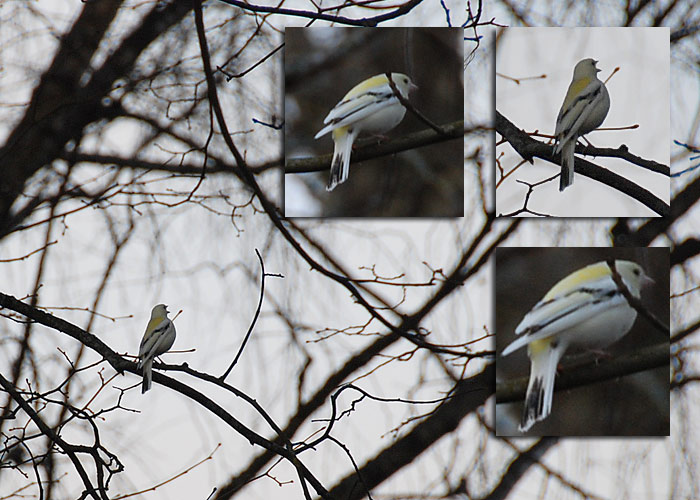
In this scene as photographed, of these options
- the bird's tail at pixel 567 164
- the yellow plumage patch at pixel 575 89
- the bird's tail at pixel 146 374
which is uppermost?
the yellow plumage patch at pixel 575 89

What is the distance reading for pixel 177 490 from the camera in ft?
6.07

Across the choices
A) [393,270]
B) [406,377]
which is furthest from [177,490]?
[393,270]

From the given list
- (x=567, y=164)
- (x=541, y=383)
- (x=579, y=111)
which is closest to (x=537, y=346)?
(x=541, y=383)

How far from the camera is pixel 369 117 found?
1.78 metres

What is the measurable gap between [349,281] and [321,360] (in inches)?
8.7

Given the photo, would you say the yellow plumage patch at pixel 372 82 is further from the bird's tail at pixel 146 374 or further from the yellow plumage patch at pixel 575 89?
the bird's tail at pixel 146 374

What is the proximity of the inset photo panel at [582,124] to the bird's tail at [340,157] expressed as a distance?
36 centimetres

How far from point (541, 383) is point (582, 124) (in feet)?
2.05

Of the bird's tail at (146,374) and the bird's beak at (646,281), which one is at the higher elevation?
the bird's beak at (646,281)

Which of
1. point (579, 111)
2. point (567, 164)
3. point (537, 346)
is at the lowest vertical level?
point (537, 346)

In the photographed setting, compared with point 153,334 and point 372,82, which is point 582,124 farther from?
point 153,334

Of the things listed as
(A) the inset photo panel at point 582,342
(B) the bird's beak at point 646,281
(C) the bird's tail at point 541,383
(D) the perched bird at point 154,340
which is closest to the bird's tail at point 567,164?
(A) the inset photo panel at point 582,342

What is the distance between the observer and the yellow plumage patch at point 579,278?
5.70 ft

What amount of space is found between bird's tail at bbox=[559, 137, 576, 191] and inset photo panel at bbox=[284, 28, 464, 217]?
0.24 meters
